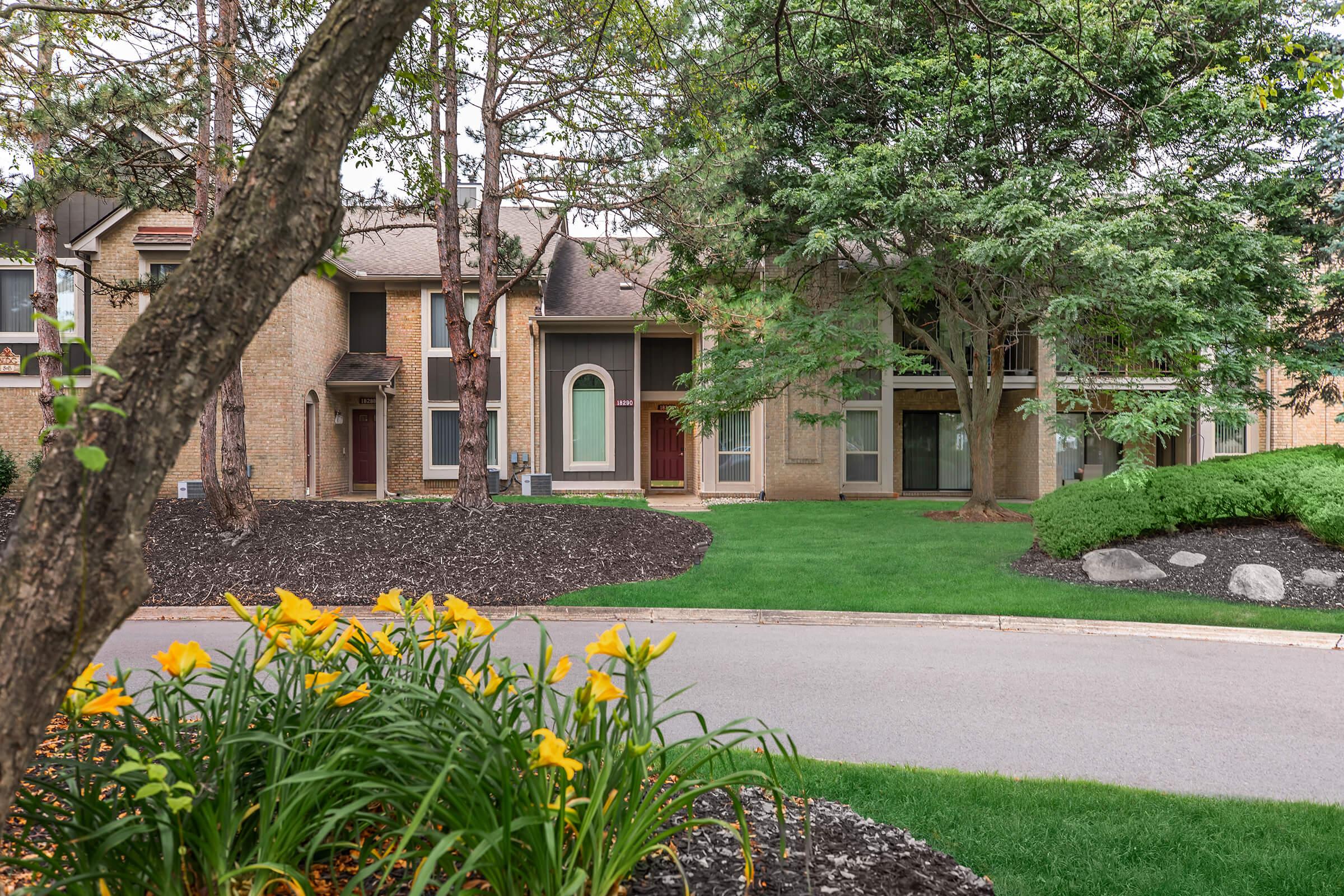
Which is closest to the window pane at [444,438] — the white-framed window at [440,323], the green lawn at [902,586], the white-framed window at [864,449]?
the white-framed window at [440,323]

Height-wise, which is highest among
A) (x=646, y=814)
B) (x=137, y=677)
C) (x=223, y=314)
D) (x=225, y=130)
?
(x=225, y=130)

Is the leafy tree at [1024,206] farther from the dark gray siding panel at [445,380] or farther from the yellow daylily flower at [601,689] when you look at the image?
the yellow daylily flower at [601,689]

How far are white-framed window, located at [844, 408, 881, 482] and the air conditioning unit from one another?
859 cm

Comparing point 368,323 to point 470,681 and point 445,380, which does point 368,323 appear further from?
point 470,681

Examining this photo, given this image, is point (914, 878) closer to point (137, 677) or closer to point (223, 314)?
point (223, 314)

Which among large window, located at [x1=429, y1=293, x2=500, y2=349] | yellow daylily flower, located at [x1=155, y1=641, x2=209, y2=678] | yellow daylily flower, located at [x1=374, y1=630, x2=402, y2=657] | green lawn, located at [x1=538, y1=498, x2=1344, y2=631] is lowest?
green lawn, located at [x1=538, y1=498, x2=1344, y2=631]

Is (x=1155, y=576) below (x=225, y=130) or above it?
below

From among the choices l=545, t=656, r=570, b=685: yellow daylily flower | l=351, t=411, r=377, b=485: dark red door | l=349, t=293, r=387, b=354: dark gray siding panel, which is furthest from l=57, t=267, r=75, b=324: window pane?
l=545, t=656, r=570, b=685: yellow daylily flower

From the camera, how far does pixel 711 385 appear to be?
1792 centimetres

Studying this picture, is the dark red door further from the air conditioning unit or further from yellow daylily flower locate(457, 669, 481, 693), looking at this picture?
yellow daylily flower locate(457, 669, 481, 693)

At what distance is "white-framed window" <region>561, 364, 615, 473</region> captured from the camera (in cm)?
2392

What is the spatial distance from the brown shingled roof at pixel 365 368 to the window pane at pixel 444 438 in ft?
5.40

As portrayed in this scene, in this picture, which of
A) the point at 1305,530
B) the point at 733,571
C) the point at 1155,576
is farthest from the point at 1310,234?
the point at 733,571

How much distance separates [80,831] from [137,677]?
5.18m
